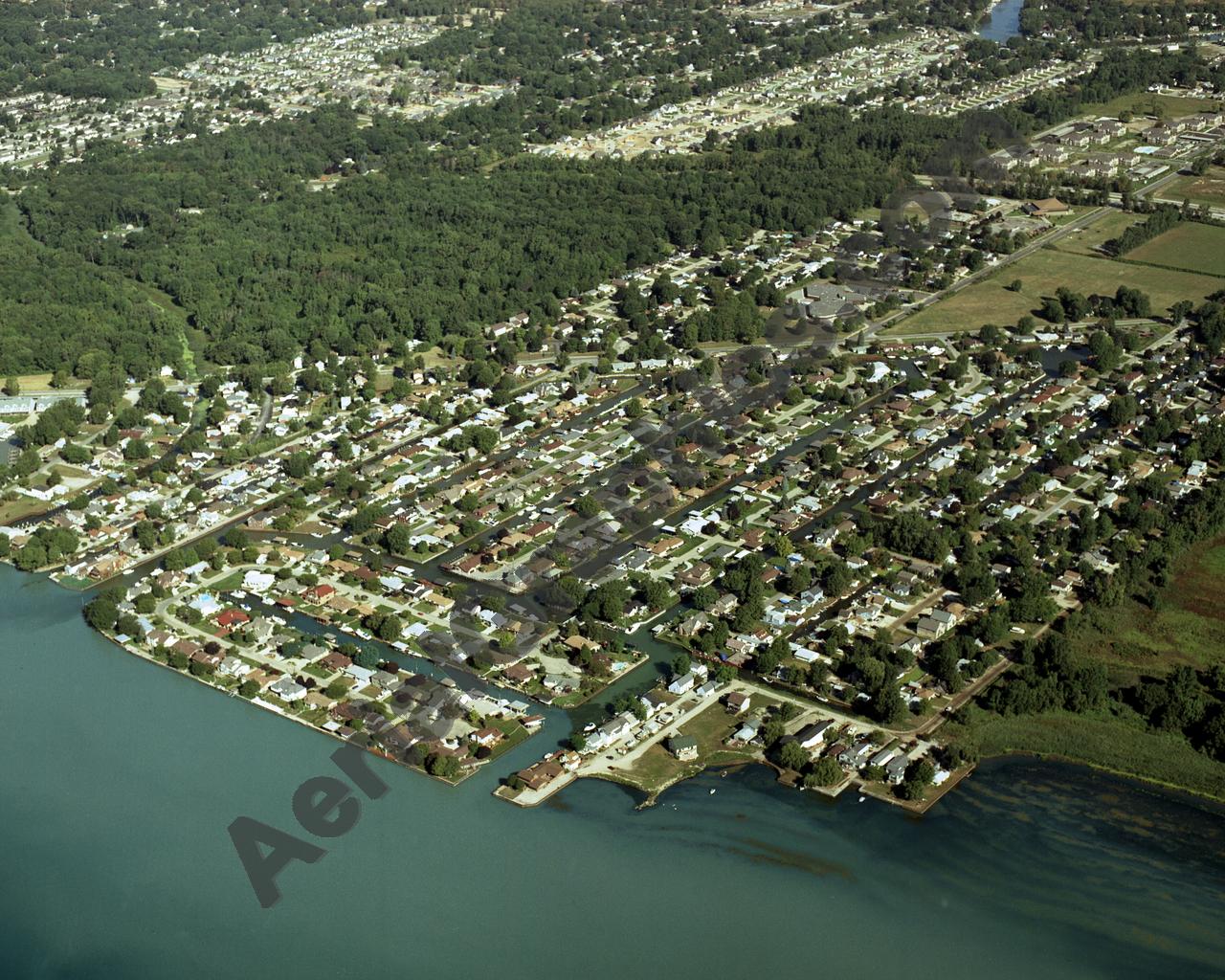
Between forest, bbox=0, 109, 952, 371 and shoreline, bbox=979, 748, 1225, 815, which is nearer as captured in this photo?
shoreline, bbox=979, 748, 1225, 815

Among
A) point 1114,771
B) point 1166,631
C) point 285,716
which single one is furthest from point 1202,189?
point 285,716

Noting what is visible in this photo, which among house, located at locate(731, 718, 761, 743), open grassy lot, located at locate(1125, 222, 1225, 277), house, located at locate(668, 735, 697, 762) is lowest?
open grassy lot, located at locate(1125, 222, 1225, 277)

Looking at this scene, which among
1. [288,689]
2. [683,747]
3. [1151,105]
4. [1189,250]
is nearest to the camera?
[683,747]

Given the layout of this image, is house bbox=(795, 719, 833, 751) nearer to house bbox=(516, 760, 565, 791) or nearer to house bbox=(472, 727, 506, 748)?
house bbox=(516, 760, 565, 791)

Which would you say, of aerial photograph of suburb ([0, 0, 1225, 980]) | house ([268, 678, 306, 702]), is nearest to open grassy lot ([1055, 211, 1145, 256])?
aerial photograph of suburb ([0, 0, 1225, 980])

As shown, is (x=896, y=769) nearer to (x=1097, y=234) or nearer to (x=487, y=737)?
(x=487, y=737)

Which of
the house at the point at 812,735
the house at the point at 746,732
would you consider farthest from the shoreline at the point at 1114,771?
the house at the point at 746,732

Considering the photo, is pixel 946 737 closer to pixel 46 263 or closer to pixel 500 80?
pixel 46 263
